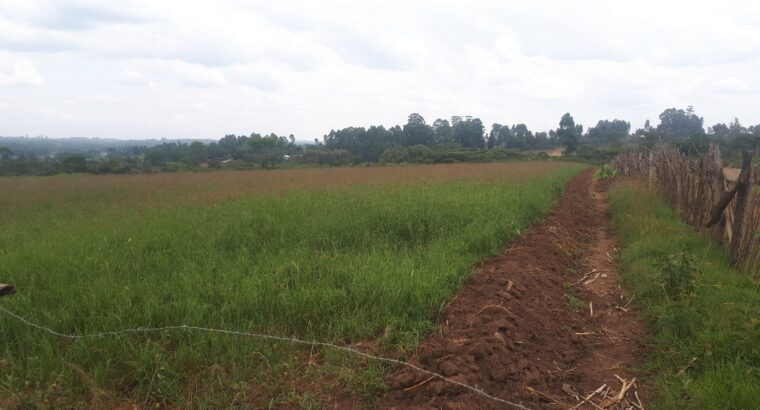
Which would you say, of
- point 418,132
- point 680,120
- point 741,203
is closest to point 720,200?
point 741,203

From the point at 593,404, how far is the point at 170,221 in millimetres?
7226

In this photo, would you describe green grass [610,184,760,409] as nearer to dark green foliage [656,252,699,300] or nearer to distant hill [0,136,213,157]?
dark green foliage [656,252,699,300]

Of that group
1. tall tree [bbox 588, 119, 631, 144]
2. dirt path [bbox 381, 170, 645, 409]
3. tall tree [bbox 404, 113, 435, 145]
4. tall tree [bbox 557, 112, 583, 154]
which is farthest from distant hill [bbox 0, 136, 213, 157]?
tall tree [bbox 588, 119, 631, 144]

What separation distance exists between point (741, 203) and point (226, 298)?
6.26m

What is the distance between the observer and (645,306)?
4.66 meters

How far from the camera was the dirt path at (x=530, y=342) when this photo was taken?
3.10 meters

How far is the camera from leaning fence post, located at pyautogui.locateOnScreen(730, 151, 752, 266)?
5.43m

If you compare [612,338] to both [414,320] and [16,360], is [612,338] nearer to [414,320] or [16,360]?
[414,320]

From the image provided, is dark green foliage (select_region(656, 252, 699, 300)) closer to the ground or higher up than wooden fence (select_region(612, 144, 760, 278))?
closer to the ground

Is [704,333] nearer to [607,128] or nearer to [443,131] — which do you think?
[443,131]

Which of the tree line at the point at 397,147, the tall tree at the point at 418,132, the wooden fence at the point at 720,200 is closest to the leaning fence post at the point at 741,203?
the wooden fence at the point at 720,200

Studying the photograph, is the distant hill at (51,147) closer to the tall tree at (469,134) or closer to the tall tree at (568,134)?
the tall tree at (469,134)

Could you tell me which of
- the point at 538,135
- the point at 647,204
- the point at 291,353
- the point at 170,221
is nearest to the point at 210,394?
the point at 291,353

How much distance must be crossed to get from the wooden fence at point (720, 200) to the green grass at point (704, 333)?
28 cm
